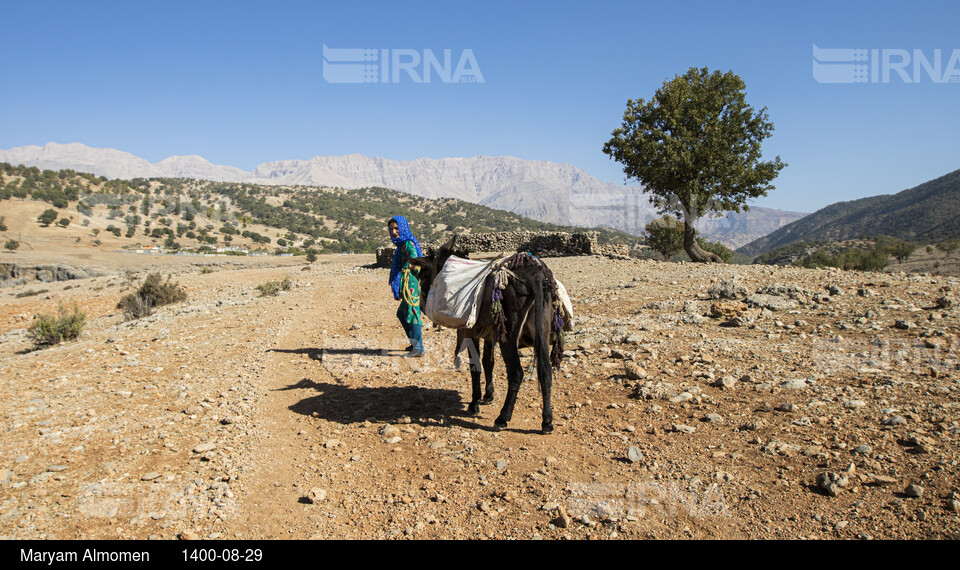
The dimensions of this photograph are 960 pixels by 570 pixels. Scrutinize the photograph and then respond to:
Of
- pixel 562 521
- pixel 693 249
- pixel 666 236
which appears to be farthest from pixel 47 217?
pixel 562 521

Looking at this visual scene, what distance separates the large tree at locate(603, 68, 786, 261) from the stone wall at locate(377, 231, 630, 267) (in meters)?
3.82

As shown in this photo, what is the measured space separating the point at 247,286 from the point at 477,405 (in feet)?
50.0

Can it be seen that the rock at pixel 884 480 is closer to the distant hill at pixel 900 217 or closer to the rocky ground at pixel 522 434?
the rocky ground at pixel 522 434

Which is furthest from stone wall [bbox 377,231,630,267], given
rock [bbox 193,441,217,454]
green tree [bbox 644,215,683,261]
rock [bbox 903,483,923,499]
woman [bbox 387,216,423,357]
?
rock [bbox 903,483,923,499]

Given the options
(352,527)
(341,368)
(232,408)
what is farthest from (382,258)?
(352,527)

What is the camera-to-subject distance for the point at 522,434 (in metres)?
5.31

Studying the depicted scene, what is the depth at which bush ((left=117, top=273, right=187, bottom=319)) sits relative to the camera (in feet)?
43.7

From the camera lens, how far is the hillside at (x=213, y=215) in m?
47.8

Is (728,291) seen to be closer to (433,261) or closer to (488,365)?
(488,365)

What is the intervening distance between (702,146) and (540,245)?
353 inches

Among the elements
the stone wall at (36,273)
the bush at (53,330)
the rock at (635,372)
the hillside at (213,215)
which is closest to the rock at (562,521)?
the rock at (635,372)

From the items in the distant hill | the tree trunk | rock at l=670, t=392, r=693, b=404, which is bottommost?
rock at l=670, t=392, r=693, b=404

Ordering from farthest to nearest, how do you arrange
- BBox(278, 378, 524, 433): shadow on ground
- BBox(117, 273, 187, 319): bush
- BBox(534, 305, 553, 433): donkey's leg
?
BBox(117, 273, 187, 319): bush
BBox(278, 378, 524, 433): shadow on ground
BBox(534, 305, 553, 433): donkey's leg

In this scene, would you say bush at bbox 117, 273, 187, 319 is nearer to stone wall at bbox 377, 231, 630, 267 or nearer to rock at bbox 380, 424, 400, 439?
stone wall at bbox 377, 231, 630, 267
